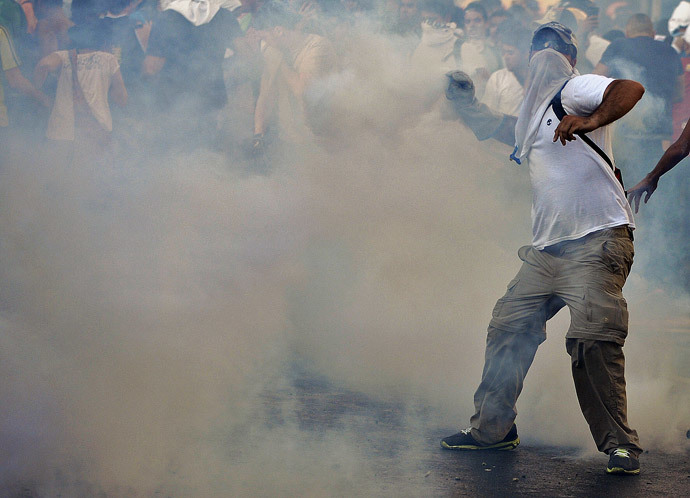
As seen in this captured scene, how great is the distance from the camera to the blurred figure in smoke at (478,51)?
5.60 metres

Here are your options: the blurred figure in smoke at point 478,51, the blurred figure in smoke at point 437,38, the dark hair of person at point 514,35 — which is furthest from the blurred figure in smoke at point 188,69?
the dark hair of person at point 514,35

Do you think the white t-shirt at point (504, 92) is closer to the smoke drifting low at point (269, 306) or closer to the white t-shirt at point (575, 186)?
the smoke drifting low at point (269, 306)

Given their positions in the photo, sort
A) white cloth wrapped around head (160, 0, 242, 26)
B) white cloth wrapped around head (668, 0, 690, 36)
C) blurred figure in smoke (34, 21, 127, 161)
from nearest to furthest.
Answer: blurred figure in smoke (34, 21, 127, 161), white cloth wrapped around head (160, 0, 242, 26), white cloth wrapped around head (668, 0, 690, 36)

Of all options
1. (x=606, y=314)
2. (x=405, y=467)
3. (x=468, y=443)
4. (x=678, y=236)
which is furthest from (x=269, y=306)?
(x=678, y=236)

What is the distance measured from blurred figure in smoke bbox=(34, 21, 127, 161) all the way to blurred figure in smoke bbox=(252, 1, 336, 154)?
2.80ft

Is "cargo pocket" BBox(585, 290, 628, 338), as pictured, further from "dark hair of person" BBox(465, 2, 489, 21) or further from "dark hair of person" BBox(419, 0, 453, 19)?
"dark hair of person" BBox(465, 2, 489, 21)

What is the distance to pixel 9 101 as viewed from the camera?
4656 mm

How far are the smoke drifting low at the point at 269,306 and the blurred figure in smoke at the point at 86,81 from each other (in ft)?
1.34

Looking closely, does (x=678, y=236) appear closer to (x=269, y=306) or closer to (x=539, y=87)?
(x=269, y=306)

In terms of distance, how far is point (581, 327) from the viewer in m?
3.03

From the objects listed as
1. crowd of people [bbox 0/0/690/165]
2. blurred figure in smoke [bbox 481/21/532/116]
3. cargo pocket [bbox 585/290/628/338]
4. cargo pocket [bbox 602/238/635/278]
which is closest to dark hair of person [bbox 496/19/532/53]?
blurred figure in smoke [bbox 481/21/532/116]

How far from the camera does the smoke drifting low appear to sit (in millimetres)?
2959

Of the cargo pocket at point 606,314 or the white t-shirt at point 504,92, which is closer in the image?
the cargo pocket at point 606,314

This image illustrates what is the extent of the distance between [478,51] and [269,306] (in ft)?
8.17
